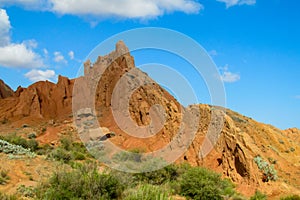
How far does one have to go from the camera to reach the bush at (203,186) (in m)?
16.0

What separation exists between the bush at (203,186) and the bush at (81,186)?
3938mm

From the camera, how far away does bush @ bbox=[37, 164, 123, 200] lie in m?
12.2

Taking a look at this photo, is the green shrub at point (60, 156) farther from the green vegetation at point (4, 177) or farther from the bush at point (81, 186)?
the bush at point (81, 186)

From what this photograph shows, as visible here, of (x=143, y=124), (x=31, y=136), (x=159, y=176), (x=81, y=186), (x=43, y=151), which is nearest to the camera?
(x=81, y=186)

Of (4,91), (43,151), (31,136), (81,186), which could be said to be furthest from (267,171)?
(4,91)

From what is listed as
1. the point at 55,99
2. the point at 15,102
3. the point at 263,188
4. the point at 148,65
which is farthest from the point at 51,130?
the point at 263,188

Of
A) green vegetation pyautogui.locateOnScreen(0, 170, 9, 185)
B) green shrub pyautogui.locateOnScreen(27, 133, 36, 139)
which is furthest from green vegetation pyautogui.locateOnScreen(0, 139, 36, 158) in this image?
green shrub pyautogui.locateOnScreen(27, 133, 36, 139)

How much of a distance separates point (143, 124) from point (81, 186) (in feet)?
65.1

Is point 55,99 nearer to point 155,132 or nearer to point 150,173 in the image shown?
point 155,132

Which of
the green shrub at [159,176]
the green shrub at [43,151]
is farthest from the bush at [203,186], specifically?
the green shrub at [43,151]

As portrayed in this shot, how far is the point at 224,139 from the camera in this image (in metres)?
24.6

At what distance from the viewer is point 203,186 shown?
53.7 feet

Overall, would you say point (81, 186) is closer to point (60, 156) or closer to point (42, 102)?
point (60, 156)

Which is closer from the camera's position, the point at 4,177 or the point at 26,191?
the point at 26,191
